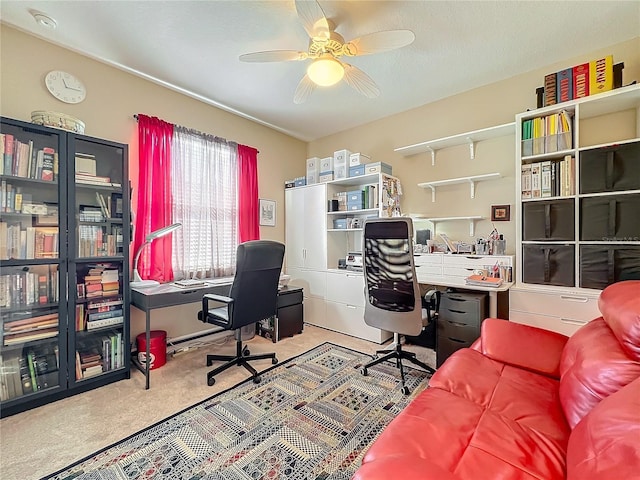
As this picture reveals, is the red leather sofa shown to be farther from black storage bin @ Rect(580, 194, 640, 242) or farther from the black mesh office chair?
black storage bin @ Rect(580, 194, 640, 242)

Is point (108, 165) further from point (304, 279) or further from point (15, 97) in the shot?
point (304, 279)

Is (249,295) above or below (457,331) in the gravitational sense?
above

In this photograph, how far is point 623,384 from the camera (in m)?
1.02

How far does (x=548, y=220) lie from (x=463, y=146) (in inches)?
49.4

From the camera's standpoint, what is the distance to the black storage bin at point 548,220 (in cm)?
229

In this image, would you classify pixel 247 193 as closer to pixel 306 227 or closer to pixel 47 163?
pixel 306 227

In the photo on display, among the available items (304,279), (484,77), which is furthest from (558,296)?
(304,279)

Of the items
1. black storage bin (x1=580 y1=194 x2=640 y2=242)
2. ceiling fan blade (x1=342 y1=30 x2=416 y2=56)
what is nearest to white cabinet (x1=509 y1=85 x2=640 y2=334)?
black storage bin (x1=580 y1=194 x2=640 y2=242)

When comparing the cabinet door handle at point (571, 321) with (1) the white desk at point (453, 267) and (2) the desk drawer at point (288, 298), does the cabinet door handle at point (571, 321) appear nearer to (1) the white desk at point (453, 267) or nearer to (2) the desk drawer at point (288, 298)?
(1) the white desk at point (453, 267)

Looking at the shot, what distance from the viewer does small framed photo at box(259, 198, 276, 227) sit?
4008mm

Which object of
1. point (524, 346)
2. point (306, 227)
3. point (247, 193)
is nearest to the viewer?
point (524, 346)

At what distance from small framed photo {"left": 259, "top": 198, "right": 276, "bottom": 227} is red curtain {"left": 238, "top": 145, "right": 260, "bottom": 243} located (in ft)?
0.53

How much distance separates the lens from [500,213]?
2926 mm

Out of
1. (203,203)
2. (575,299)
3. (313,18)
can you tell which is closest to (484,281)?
(575,299)
